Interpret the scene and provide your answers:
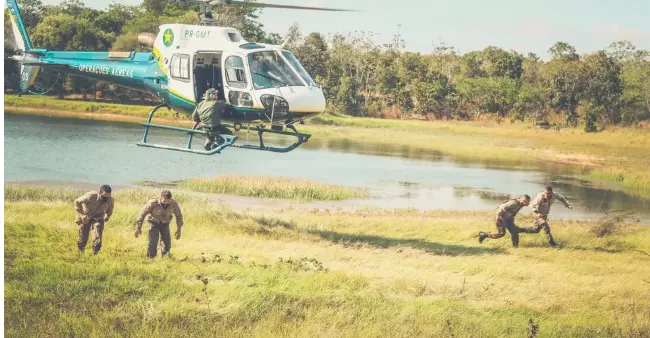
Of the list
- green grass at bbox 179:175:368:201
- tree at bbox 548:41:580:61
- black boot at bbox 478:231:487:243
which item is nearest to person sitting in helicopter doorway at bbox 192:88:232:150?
green grass at bbox 179:175:368:201

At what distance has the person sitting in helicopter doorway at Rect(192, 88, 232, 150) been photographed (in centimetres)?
730

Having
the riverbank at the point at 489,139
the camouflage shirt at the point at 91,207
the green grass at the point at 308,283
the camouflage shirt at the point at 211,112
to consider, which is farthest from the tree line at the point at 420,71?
the camouflage shirt at the point at 91,207

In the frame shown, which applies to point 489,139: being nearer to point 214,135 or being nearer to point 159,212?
point 214,135

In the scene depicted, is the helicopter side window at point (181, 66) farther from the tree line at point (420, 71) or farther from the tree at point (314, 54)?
the tree at point (314, 54)

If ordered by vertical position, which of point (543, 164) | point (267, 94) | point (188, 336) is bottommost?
point (188, 336)

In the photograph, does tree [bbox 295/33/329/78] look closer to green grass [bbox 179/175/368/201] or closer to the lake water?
the lake water

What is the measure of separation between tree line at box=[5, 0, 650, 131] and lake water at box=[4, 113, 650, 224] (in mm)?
660

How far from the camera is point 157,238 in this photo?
659cm

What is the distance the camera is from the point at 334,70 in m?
8.16

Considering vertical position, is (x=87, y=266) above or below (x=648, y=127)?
below

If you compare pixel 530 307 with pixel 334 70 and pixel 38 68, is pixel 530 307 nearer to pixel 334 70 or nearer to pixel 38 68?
pixel 334 70

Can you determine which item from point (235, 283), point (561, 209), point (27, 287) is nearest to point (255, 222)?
point (235, 283)

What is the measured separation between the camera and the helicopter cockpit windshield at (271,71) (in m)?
7.12

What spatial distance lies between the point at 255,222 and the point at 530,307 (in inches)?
110
